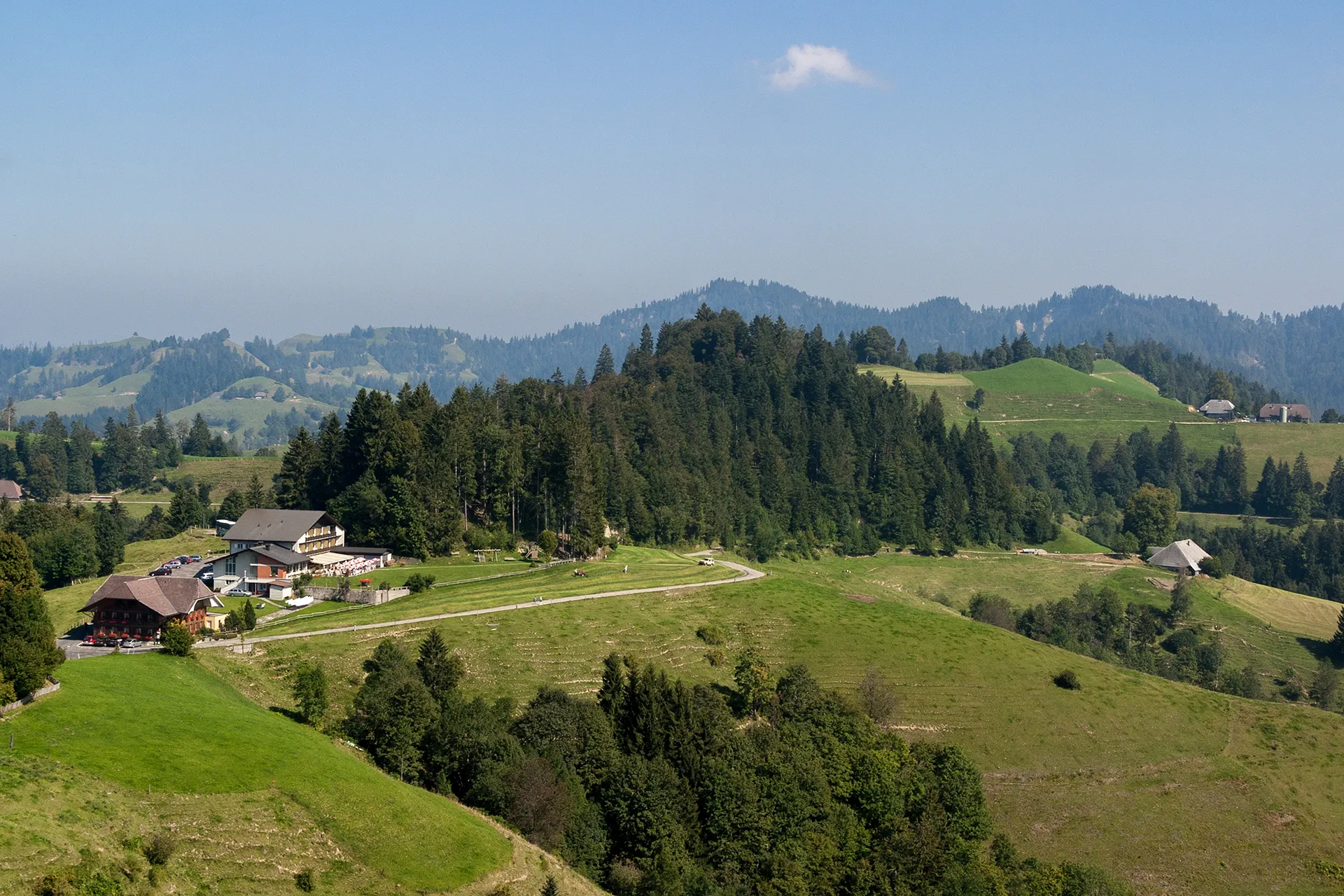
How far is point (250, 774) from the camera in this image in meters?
46.3

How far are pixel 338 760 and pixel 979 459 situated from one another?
147525 millimetres

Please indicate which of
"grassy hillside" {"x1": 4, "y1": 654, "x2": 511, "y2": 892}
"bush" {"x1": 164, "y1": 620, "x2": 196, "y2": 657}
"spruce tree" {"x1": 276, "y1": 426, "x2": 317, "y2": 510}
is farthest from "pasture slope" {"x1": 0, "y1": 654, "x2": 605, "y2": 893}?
"spruce tree" {"x1": 276, "y1": 426, "x2": 317, "y2": 510}

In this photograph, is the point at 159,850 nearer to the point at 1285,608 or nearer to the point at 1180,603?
the point at 1180,603

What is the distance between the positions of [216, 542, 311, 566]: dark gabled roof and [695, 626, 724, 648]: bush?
34.7m

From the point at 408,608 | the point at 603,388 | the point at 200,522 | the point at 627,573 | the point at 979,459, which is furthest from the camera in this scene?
the point at 979,459

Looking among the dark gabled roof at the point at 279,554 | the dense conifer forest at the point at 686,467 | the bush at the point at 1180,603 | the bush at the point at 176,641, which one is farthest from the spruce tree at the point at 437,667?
the bush at the point at 1180,603

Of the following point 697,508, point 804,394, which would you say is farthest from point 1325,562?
point 697,508

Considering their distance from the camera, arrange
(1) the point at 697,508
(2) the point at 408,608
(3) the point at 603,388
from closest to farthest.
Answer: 1. (2) the point at 408,608
2. (1) the point at 697,508
3. (3) the point at 603,388

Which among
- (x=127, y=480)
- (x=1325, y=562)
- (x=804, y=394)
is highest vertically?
(x=804, y=394)

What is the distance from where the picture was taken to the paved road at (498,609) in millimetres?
71438

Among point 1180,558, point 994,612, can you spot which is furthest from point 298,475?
point 1180,558

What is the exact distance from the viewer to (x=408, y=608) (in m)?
82.6

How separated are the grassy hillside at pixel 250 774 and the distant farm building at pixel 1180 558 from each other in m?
137

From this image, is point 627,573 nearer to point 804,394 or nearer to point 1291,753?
point 1291,753
